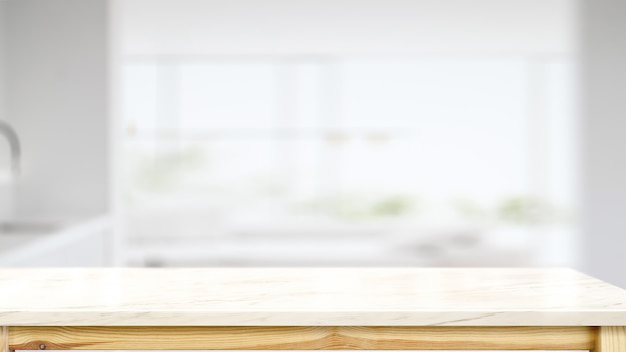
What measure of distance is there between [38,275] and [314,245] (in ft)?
17.0

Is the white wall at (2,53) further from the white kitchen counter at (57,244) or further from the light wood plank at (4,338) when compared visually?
the light wood plank at (4,338)

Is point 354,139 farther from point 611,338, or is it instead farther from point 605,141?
point 611,338

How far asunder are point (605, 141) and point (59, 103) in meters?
2.81

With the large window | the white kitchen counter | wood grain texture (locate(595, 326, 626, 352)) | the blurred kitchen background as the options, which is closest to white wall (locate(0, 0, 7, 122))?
the white kitchen counter

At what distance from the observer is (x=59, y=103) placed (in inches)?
147

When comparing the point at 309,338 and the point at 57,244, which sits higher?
the point at 57,244

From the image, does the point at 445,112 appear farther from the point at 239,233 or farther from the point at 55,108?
the point at 55,108

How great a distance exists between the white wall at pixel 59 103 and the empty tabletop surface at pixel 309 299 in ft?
8.73

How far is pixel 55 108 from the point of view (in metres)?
3.74

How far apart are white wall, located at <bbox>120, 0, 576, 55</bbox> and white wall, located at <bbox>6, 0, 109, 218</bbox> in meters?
0.84

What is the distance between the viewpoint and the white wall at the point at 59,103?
3709 millimetres

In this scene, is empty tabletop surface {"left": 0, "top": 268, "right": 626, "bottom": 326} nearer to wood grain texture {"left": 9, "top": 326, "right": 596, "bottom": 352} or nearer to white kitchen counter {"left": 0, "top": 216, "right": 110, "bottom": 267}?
wood grain texture {"left": 9, "top": 326, "right": 596, "bottom": 352}

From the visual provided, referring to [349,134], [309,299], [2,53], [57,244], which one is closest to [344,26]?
[349,134]

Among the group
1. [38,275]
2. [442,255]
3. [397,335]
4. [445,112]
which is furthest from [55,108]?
[445,112]
